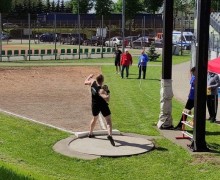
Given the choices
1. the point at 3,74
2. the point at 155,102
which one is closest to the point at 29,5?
the point at 3,74

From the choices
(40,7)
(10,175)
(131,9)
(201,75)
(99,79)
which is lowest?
(10,175)

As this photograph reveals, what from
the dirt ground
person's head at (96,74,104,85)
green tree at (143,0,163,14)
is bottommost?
the dirt ground

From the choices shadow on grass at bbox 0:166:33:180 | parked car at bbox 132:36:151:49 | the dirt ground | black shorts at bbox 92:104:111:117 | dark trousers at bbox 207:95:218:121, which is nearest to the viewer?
shadow on grass at bbox 0:166:33:180

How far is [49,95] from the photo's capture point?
20.3 meters

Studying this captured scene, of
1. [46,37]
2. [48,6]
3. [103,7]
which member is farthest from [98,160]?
[48,6]

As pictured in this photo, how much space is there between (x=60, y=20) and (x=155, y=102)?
63059 millimetres

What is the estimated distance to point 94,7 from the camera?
91.2 meters

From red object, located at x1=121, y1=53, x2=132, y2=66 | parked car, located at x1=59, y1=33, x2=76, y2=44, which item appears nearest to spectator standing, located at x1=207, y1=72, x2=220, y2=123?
red object, located at x1=121, y1=53, x2=132, y2=66

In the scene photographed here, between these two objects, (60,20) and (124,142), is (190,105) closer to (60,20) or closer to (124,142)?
(124,142)

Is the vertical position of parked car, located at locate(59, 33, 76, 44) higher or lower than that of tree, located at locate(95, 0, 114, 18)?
lower

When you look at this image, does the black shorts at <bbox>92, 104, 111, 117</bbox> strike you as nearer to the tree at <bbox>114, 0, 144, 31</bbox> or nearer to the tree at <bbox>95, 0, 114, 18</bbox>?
the tree at <bbox>114, 0, 144, 31</bbox>

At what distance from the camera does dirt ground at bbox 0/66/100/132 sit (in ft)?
49.3

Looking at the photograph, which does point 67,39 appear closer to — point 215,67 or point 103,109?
point 215,67

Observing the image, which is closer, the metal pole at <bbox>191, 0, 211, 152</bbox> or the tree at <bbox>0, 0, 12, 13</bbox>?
the metal pole at <bbox>191, 0, 211, 152</bbox>
